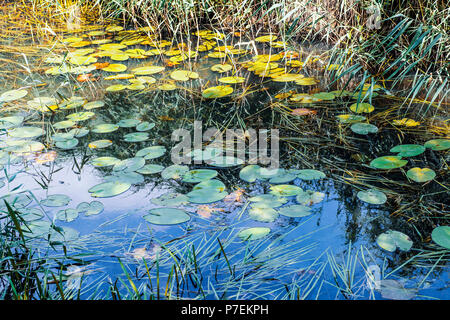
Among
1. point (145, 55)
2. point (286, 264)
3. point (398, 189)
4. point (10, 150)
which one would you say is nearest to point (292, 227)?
point (286, 264)

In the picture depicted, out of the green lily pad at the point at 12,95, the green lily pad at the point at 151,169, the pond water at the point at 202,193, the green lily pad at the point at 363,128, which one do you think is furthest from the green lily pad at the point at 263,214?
the green lily pad at the point at 12,95

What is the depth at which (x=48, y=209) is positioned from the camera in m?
1.74

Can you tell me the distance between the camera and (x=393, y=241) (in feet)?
4.91

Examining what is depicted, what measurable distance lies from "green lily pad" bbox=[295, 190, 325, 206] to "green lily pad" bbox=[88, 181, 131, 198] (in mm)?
698

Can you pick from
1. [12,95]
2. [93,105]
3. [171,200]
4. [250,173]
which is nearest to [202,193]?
[171,200]

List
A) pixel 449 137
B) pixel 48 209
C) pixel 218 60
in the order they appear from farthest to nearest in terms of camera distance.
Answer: pixel 218 60 < pixel 449 137 < pixel 48 209

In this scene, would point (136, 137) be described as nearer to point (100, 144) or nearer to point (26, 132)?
point (100, 144)

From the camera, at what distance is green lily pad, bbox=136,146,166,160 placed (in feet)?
6.75

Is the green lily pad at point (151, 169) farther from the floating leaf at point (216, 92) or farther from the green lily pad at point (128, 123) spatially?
the floating leaf at point (216, 92)

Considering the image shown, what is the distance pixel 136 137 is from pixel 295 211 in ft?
3.16

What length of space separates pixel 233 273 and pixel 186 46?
253cm

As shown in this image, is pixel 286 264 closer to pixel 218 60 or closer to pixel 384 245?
pixel 384 245

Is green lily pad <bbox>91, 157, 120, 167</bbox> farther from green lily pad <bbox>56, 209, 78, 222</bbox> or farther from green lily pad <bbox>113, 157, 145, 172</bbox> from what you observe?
green lily pad <bbox>56, 209, 78, 222</bbox>

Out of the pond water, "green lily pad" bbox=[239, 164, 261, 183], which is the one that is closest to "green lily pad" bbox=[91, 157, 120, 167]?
the pond water
